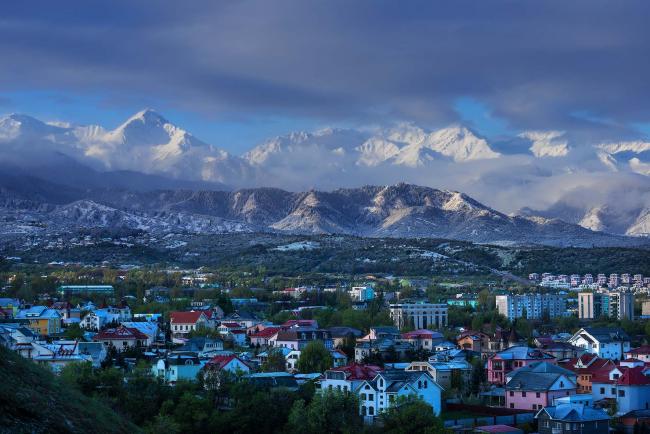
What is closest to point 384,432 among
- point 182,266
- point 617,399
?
point 617,399

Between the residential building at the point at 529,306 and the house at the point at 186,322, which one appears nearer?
the house at the point at 186,322

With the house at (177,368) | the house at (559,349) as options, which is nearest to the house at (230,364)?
the house at (177,368)

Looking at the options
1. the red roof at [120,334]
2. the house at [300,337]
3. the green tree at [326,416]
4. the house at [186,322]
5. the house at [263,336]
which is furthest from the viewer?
the house at [186,322]

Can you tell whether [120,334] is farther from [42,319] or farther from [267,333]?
[42,319]

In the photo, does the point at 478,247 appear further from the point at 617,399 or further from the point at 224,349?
the point at 617,399

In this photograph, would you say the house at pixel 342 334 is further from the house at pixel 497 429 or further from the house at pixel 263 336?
the house at pixel 497 429

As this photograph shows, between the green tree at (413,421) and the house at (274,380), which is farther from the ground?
the house at (274,380)

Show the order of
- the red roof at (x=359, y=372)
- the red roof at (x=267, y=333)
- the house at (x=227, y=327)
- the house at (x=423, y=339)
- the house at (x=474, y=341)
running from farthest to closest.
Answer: the house at (x=227, y=327)
the red roof at (x=267, y=333)
the house at (x=474, y=341)
the house at (x=423, y=339)
the red roof at (x=359, y=372)

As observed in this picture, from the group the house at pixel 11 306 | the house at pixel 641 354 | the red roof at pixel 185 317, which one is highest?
the house at pixel 11 306
